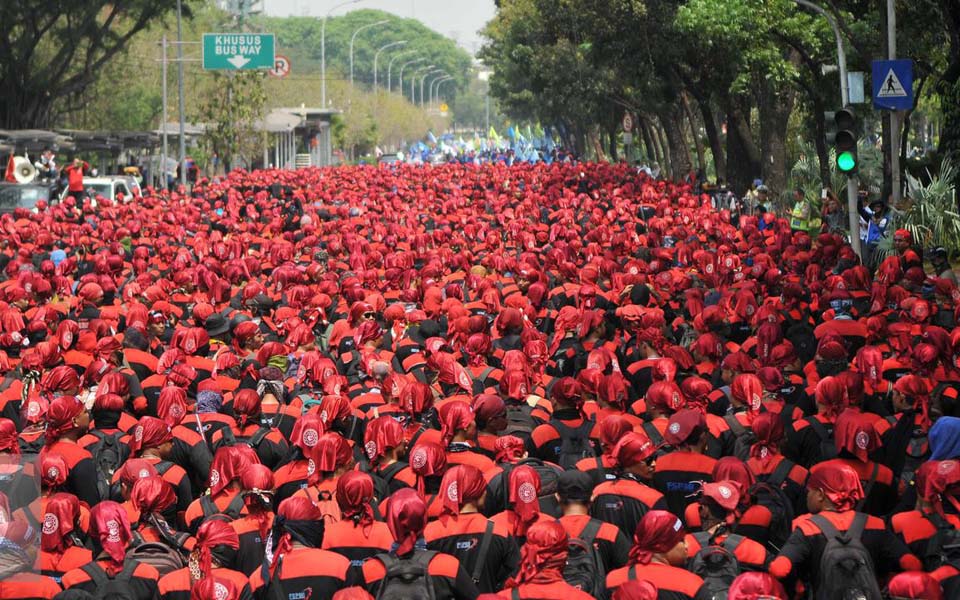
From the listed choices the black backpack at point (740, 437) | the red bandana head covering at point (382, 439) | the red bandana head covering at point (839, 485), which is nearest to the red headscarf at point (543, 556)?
the red bandana head covering at point (839, 485)

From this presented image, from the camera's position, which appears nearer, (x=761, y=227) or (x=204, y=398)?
(x=204, y=398)

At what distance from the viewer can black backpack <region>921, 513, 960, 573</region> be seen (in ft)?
22.8

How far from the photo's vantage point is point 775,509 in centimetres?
812

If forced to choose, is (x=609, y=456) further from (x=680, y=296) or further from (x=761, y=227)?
(x=761, y=227)

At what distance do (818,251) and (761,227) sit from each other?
727cm

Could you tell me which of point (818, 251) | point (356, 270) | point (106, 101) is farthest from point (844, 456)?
point (106, 101)

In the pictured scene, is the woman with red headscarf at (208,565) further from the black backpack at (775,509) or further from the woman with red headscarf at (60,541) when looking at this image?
the black backpack at (775,509)

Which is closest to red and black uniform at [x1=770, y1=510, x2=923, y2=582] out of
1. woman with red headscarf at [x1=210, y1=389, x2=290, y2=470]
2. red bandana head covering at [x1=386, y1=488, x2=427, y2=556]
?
red bandana head covering at [x1=386, y1=488, x2=427, y2=556]

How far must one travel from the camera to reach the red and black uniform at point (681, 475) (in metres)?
8.79

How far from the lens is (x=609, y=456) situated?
8648 millimetres

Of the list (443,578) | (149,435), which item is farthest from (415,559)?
(149,435)

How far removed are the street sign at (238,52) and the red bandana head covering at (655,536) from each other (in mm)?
43814

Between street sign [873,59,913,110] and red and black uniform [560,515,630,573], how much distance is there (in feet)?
52.5

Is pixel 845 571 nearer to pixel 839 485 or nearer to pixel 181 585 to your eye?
pixel 839 485
